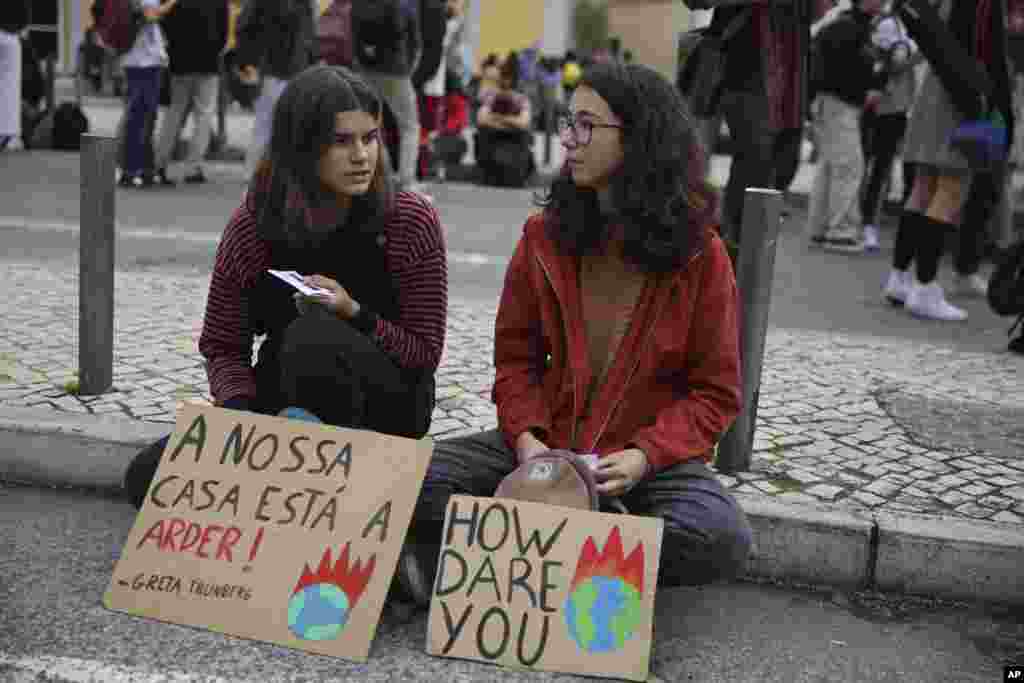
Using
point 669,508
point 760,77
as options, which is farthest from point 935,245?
point 669,508

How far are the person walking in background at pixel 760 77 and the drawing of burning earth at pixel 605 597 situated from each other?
2750mm

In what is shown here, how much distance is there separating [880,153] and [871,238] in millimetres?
641

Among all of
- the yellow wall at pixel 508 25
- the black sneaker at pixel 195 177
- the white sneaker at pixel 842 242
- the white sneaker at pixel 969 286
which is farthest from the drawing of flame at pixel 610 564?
the yellow wall at pixel 508 25

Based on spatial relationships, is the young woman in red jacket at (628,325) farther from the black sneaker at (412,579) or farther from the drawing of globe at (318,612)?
the drawing of globe at (318,612)

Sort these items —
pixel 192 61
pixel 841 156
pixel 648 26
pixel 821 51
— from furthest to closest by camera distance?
1. pixel 648 26
2. pixel 192 61
3. pixel 821 51
4. pixel 841 156

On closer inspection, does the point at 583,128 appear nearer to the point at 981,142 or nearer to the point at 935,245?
the point at 981,142

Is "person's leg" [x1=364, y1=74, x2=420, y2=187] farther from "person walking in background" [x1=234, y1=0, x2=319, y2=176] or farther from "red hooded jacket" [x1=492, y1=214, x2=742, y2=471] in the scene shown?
"red hooded jacket" [x1=492, y1=214, x2=742, y2=471]

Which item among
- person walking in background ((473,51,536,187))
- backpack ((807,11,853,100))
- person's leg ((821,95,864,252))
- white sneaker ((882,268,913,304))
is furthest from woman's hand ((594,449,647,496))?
person walking in background ((473,51,536,187))

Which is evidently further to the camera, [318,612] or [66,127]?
[66,127]

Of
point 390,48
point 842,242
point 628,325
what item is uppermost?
point 390,48

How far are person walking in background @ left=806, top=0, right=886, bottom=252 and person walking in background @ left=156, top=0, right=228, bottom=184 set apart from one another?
4.53 metres

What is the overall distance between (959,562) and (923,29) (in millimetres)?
3118

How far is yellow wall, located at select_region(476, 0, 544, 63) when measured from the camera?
1390 inches

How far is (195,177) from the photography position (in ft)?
34.0
